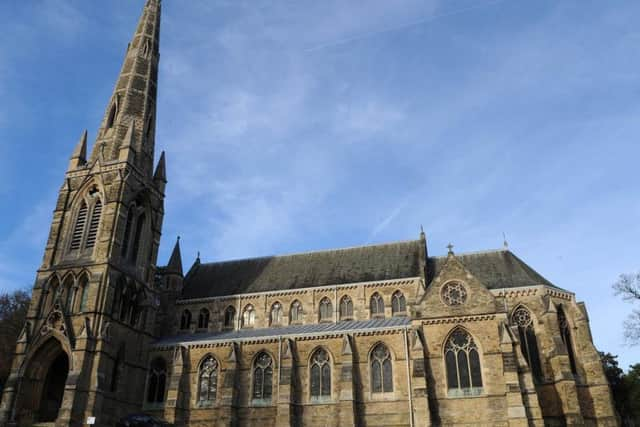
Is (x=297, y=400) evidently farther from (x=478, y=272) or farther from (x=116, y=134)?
(x=116, y=134)

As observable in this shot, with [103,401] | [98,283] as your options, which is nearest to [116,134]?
[98,283]

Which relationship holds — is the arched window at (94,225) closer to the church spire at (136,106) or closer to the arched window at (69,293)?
the arched window at (69,293)

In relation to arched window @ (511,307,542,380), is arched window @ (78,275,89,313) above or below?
above

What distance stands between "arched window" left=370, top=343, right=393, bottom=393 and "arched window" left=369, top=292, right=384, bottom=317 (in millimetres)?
4951

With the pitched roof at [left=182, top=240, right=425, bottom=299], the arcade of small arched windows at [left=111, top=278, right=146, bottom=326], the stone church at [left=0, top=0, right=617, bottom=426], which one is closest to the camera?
the stone church at [left=0, top=0, right=617, bottom=426]

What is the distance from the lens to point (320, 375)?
29.8 meters

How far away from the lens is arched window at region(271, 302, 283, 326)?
1419 inches

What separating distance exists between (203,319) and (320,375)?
11.6 m

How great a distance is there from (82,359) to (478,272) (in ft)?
80.6

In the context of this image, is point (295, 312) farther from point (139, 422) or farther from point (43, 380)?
point (43, 380)

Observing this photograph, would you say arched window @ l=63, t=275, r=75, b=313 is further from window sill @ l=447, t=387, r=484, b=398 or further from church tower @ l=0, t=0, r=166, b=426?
window sill @ l=447, t=387, r=484, b=398

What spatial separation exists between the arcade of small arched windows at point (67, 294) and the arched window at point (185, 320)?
8.15m

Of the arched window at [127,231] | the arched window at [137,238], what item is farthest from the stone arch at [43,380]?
the arched window at [137,238]

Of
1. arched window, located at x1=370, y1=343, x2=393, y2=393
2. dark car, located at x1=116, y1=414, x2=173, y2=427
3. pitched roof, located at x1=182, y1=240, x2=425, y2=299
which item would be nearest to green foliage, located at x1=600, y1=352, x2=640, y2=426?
pitched roof, located at x1=182, y1=240, x2=425, y2=299
